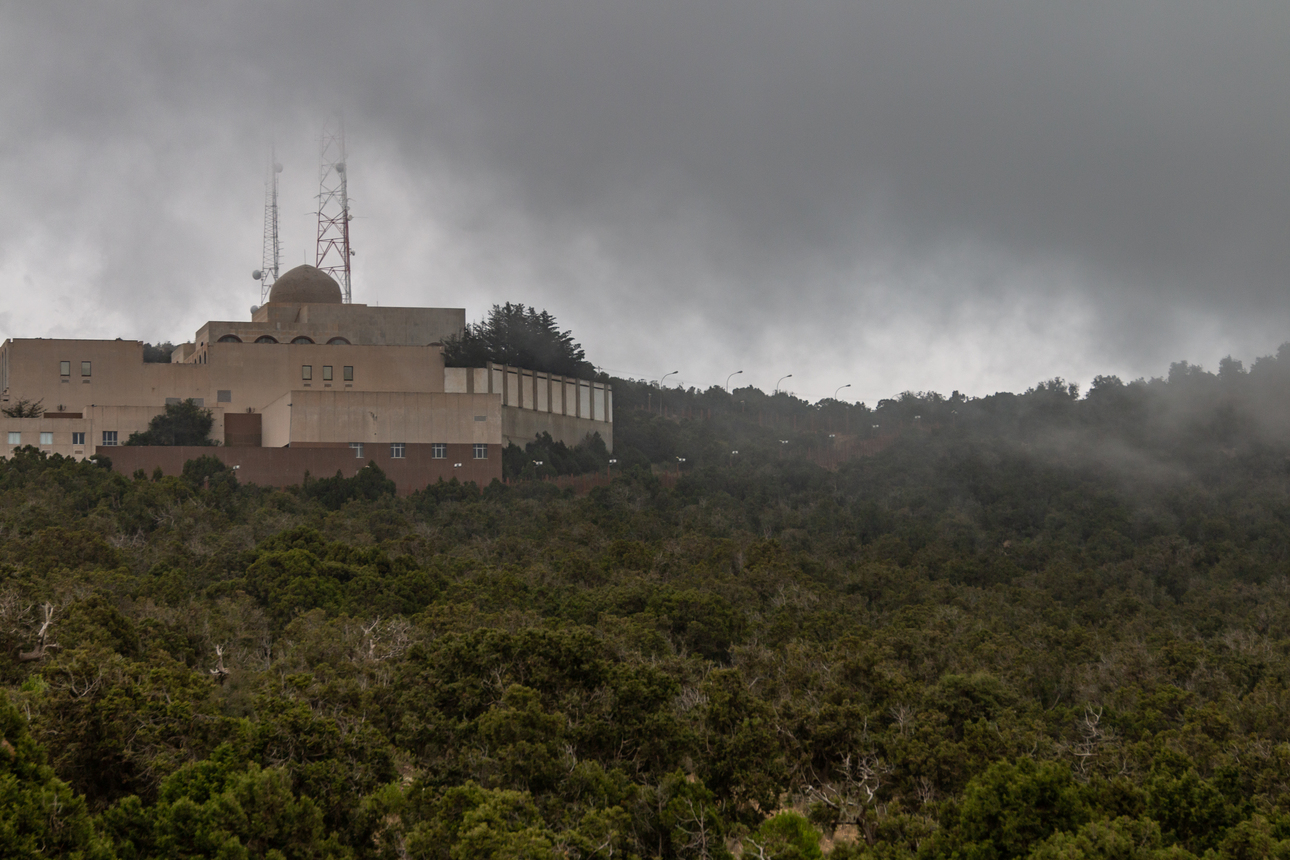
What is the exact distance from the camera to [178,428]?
7438cm

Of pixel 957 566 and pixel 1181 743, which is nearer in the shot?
pixel 1181 743

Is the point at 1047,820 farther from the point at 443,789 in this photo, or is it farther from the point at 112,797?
the point at 112,797

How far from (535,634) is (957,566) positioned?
118 ft

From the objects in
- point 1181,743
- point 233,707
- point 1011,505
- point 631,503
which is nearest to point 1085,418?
point 1011,505

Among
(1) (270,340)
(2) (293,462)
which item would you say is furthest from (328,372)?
(2) (293,462)

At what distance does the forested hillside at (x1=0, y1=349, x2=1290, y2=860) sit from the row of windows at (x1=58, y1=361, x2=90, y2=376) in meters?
10.1

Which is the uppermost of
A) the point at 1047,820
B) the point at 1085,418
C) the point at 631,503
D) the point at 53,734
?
the point at 1085,418

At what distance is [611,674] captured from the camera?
25.4 m

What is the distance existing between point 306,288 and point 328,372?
8245 millimetres

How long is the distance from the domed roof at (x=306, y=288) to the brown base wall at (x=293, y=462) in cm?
1504

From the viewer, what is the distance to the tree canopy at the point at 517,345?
80.8 m

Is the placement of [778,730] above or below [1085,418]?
below

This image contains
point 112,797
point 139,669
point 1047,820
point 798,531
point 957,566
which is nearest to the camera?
point 1047,820

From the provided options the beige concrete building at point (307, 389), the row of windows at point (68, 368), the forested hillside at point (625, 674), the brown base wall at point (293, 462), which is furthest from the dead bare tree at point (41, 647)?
the row of windows at point (68, 368)
